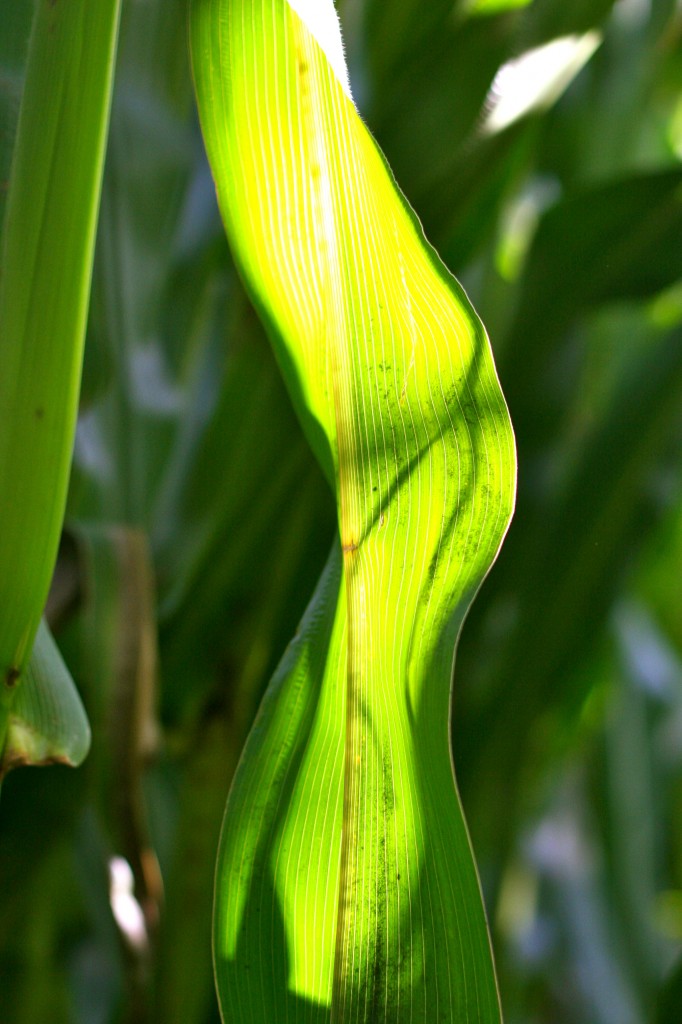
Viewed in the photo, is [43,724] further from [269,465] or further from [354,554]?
[269,465]

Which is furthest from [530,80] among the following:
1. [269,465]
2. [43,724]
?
[43,724]

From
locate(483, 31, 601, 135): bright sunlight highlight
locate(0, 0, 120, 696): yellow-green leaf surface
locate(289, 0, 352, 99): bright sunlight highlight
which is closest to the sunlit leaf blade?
A: locate(0, 0, 120, 696): yellow-green leaf surface

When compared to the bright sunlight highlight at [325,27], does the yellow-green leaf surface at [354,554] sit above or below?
below

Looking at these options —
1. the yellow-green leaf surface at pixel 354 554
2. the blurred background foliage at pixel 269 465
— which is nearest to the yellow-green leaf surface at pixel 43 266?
the yellow-green leaf surface at pixel 354 554

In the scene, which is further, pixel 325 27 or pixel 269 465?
pixel 269 465

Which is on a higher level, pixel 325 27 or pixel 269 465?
pixel 325 27

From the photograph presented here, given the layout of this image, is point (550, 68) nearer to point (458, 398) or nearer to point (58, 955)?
point (458, 398)

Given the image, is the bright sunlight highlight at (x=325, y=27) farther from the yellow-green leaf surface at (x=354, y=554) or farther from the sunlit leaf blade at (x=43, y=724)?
the sunlit leaf blade at (x=43, y=724)
